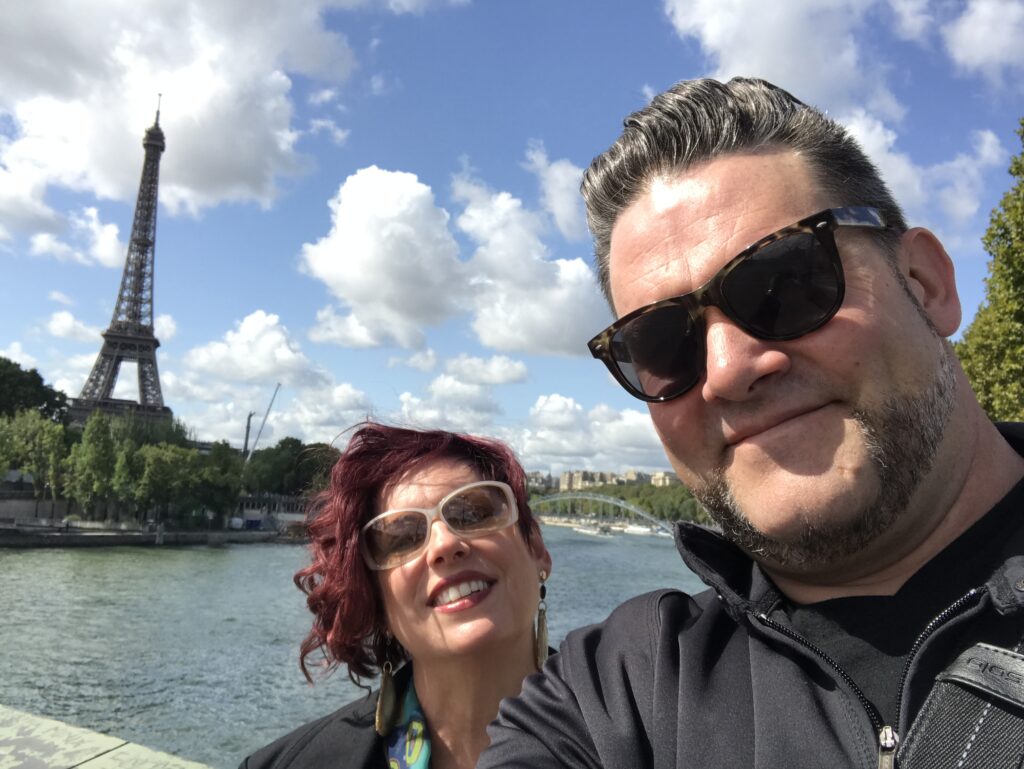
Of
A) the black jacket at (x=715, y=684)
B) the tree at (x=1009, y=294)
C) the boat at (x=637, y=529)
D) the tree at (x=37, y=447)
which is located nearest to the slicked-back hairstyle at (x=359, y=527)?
the black jacket at (x=715, y=684)

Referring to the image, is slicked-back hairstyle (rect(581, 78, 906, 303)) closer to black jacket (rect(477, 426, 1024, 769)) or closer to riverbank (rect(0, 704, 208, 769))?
black jacket (rect(477, 426, 1024, 769))

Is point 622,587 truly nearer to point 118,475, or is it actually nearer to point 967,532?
point 118,475

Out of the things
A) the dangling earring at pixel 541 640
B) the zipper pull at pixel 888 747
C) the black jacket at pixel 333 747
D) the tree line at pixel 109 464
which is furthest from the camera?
the tree line at pixel 109 464

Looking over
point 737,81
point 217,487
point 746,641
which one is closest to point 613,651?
point 746,641

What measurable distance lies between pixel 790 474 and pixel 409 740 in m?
1.65

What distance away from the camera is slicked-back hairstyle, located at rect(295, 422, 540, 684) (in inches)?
96.5

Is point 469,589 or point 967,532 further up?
point 967,532

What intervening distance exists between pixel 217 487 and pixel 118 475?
8.38 meters

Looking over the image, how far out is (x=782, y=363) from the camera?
1168 mm

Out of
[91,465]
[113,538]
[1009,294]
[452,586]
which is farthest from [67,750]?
[91,465]

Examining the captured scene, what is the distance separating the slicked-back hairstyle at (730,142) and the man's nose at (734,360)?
11.2 inches

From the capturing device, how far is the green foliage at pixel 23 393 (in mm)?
51594

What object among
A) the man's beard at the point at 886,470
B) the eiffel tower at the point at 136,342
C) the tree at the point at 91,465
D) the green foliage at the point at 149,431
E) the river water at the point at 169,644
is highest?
the eiffel tower at the point at 136,342

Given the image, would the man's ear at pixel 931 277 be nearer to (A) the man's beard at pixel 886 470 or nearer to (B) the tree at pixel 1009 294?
(A) the man's beard at pixel 886 470
